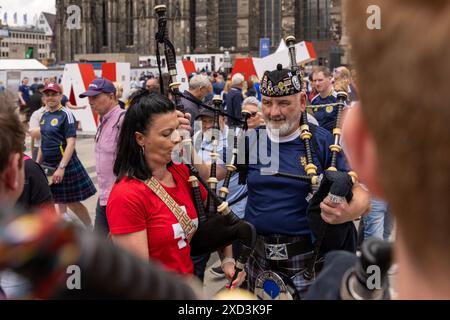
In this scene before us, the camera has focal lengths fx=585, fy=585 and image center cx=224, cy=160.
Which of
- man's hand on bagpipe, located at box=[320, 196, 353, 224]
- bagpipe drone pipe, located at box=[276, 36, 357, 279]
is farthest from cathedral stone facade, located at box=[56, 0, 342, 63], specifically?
man's hand on bagpipe, located at box=[320, 196, 353, 224]

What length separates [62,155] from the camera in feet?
20.9

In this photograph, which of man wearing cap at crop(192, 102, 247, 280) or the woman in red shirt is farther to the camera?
man wearing cap at crop(192, 102, 247, 280)

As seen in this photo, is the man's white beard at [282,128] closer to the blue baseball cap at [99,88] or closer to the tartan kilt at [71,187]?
the blue baseball cap at [99,88]

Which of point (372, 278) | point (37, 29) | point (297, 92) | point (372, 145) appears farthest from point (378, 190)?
point (37, 29)

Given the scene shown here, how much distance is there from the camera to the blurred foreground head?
2.03 ft

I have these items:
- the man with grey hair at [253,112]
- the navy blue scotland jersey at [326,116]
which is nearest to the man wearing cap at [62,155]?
the man with grey hair at [253,112]

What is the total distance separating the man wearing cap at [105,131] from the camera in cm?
511

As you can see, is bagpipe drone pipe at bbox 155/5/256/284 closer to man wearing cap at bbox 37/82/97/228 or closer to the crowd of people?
the crowd of people

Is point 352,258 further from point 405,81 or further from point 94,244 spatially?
point 94,244

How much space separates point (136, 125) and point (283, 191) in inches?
32.3

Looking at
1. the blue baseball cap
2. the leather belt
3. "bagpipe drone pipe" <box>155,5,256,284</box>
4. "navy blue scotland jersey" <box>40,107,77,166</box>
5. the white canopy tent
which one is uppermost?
the white canopy tent

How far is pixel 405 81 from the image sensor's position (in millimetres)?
645

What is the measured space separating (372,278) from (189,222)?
1.75 m

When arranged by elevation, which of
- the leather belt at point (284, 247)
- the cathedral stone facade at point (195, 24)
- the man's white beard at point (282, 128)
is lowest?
the leather belt at point (284, 247)
